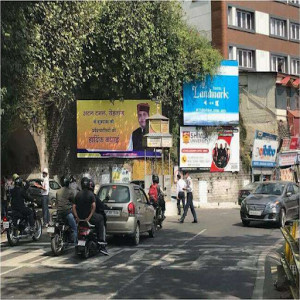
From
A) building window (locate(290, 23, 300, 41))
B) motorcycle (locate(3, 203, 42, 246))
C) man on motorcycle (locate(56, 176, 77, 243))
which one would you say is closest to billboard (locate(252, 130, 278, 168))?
building window (locate(290, 23, 300, 41))

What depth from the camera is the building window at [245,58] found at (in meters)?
37.7

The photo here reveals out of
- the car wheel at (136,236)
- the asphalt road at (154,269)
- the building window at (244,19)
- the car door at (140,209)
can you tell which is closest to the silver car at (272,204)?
the asphalt road at (154,269)

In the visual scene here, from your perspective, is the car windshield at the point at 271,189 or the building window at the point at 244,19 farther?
the building window at the point at 244,19

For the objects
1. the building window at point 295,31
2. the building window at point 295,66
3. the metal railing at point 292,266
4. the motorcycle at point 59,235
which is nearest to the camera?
the metal railing at point 292,266

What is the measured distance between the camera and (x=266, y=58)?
39438mm

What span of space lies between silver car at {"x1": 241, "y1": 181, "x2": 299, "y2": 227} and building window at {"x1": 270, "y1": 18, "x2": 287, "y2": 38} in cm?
2682

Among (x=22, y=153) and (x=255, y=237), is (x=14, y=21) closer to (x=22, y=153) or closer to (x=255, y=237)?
(x=255, y=237)

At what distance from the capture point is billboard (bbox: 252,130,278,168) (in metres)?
30.5

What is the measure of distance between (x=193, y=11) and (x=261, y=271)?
33.2 meters

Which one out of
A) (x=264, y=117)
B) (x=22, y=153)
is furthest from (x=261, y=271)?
(x=264, y=117)

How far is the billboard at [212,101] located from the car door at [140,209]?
15584 mm

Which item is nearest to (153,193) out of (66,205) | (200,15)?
(66,205)

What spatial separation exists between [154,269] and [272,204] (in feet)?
25.3

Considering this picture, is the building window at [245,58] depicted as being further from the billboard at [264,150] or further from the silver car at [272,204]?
the silver car at [272,204]
